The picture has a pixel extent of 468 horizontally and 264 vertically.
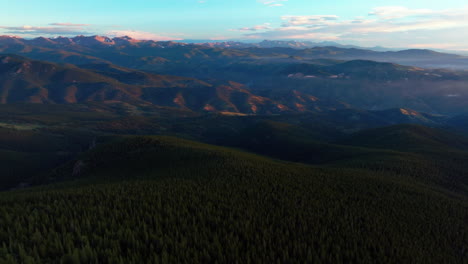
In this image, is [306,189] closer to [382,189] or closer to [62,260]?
[382,189]

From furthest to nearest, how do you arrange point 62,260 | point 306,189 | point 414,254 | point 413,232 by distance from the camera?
point 306,189 → point 413,232 → point 414,254 → point 62,260

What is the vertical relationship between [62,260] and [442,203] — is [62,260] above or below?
above

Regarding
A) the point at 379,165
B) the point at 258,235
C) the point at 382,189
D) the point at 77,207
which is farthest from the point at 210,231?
the point at 379,165

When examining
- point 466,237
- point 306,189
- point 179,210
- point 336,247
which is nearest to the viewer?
point 336,247

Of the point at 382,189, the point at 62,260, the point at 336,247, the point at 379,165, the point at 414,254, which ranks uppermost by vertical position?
the point at 62,260

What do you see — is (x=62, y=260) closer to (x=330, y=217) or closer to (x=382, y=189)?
(x=330, y=217)

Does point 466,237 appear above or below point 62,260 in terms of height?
below

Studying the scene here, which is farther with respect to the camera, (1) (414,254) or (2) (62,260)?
(1) (414,254)

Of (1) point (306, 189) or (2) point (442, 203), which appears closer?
(1) point (306, 189)

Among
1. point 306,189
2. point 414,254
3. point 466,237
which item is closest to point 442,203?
point 466,237
